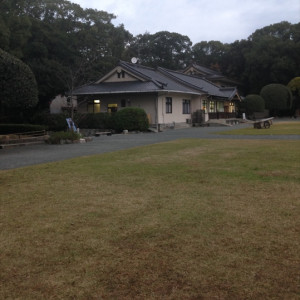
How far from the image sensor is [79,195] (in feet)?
19.7

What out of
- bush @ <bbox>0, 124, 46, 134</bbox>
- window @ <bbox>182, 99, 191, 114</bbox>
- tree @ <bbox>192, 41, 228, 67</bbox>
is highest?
tree @ <bbox>192, 41, 228, 67</bbox>

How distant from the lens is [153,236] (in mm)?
3982

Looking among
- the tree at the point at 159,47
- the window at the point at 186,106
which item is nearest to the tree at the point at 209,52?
the tree at the point at 159,47

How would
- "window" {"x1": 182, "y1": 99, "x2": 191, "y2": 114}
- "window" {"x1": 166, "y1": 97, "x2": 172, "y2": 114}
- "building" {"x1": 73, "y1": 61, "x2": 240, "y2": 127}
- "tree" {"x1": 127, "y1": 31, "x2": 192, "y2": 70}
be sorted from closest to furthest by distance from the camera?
"building" {"x1": 73, "y1": 61, "x2": 240, "y2": 127}, "window" {"x1": 166, "y1": 97, "x2": 172, "y2": 114}, "window" {"x1": 182, "y1": 99, "x2": 191, "y2": 114}, "tree" {"x1": 127, "y1": 31, "x2": 192, "y2": 70}

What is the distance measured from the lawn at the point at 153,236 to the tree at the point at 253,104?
115ft

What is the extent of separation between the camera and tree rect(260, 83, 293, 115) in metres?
43.2

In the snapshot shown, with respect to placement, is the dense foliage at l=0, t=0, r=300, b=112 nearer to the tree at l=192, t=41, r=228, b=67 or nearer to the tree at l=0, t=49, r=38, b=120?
the tree at l=192, t=41, r=228, b=67

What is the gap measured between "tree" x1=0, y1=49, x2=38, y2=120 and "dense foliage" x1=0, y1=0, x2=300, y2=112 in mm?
6141

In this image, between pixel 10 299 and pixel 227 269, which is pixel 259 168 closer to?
pixel 227 269

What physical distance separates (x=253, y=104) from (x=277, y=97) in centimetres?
443

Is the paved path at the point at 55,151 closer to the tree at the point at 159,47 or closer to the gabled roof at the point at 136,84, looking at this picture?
the gabled roof at the point at 136,84

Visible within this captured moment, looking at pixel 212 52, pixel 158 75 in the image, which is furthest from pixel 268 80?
pixel 158 75

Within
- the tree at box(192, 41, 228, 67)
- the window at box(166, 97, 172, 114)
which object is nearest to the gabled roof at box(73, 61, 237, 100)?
the window at box(166, 97, 172, 114)

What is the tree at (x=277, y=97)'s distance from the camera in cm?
4325
